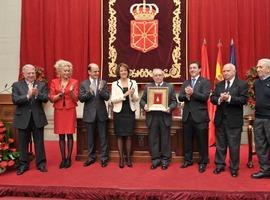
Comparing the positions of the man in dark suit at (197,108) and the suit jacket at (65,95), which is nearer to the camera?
the man in dark suit at (197,108)

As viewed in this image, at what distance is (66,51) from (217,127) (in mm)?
3971

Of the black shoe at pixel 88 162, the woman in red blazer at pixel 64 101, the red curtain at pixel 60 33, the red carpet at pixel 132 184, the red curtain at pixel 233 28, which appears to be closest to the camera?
the red carpet at pixel 132 184

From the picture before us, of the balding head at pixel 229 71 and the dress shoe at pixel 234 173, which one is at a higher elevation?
the balding head at pixel 229 71

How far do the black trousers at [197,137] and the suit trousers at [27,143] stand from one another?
197cm

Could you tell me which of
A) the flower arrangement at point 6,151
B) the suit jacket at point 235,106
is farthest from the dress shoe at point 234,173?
the flower arrangement at point 6,151

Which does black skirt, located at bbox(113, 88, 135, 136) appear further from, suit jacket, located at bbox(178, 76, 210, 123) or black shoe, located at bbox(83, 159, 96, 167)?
suit jacket, located at bbox(178, 76, 210, 123)

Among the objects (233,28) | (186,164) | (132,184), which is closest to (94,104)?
(132,184)

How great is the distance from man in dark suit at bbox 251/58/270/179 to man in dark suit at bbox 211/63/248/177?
19 cm

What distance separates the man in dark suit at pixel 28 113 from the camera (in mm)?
4816

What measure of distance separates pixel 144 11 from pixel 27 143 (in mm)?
3699

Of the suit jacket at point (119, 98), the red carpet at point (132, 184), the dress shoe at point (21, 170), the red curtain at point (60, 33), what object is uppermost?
the red curtain at point (60, 33)

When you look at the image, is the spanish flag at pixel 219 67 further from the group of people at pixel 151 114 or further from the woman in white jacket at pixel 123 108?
the woman in white jacket at pixel 123 108

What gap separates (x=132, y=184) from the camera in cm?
430

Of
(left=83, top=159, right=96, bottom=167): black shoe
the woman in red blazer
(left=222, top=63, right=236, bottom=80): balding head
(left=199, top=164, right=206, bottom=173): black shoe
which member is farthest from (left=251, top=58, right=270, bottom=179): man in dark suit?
the woman in red blazer
